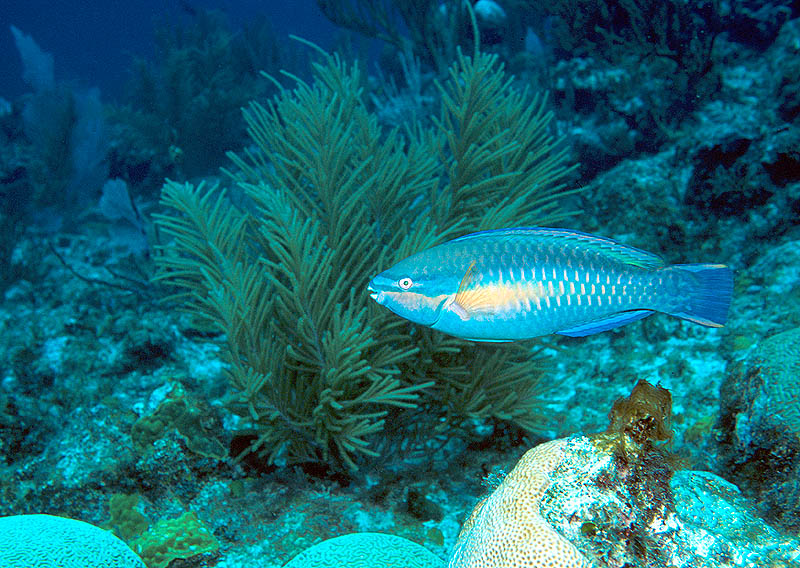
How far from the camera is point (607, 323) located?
79.3 inches

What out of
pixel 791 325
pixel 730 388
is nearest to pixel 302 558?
pixel 730 388

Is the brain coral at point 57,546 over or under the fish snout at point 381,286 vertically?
under

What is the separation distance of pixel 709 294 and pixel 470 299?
0.94 meters

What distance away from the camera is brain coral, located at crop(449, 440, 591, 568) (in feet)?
4.48

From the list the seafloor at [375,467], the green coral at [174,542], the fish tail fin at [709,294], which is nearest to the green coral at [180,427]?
the seafloor at [375,467]

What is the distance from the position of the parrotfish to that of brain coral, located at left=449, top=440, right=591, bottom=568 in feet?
1.92

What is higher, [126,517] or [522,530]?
[522,530]

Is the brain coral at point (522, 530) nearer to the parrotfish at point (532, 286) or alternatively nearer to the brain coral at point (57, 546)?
the parrotfish at point (532, 286)

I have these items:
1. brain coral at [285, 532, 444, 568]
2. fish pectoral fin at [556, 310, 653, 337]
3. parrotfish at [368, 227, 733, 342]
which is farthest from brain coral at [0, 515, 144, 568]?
fish pectoral fin at [556, 310, 653, 337]

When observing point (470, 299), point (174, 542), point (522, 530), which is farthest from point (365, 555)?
point (470, 299)

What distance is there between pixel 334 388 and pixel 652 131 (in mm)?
5302

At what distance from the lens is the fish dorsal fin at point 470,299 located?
198 cm

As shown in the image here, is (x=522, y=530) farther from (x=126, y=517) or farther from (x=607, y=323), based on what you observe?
(x=126, y=517)

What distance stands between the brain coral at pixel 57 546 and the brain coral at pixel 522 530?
5.22 ft
